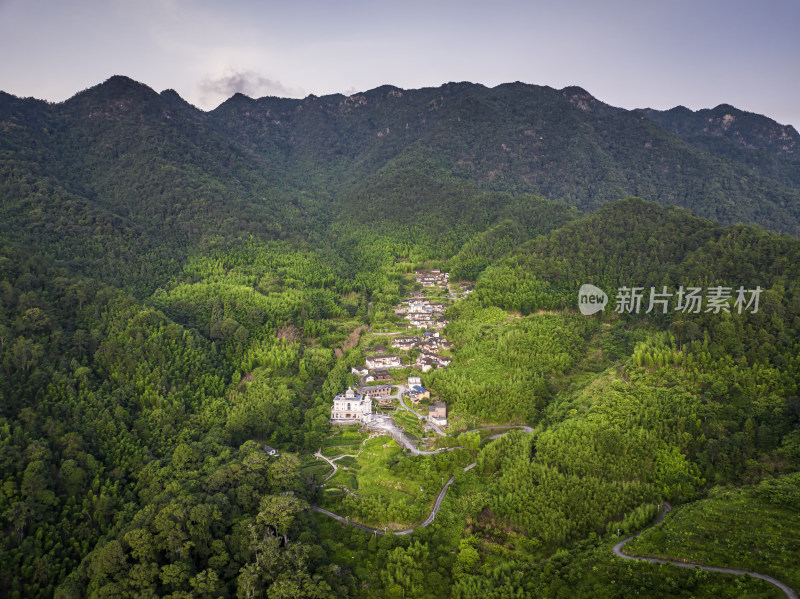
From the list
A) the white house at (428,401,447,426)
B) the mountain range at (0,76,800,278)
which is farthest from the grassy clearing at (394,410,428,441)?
the mountain range at (0,76,800,278)

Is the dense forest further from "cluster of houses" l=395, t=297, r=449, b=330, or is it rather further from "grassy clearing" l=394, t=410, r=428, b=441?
"grassy clearing" l=394, t=410, r=428, b=441

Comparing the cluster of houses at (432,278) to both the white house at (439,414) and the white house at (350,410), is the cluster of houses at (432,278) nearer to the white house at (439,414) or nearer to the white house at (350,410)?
the white house at (439,414)

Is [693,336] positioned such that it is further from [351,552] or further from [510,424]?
[351,552]

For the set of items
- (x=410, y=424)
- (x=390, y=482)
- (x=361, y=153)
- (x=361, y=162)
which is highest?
(x=361, y=153)

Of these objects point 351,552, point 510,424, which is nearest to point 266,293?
point 510,424

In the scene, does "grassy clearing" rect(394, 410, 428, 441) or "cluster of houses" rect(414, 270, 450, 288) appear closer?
"grassy clearing" rect(394, 410, 428, 441)

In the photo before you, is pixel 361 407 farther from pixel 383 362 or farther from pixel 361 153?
pixel 361 153

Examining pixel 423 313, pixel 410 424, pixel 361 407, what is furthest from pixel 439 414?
pixel 423 313
